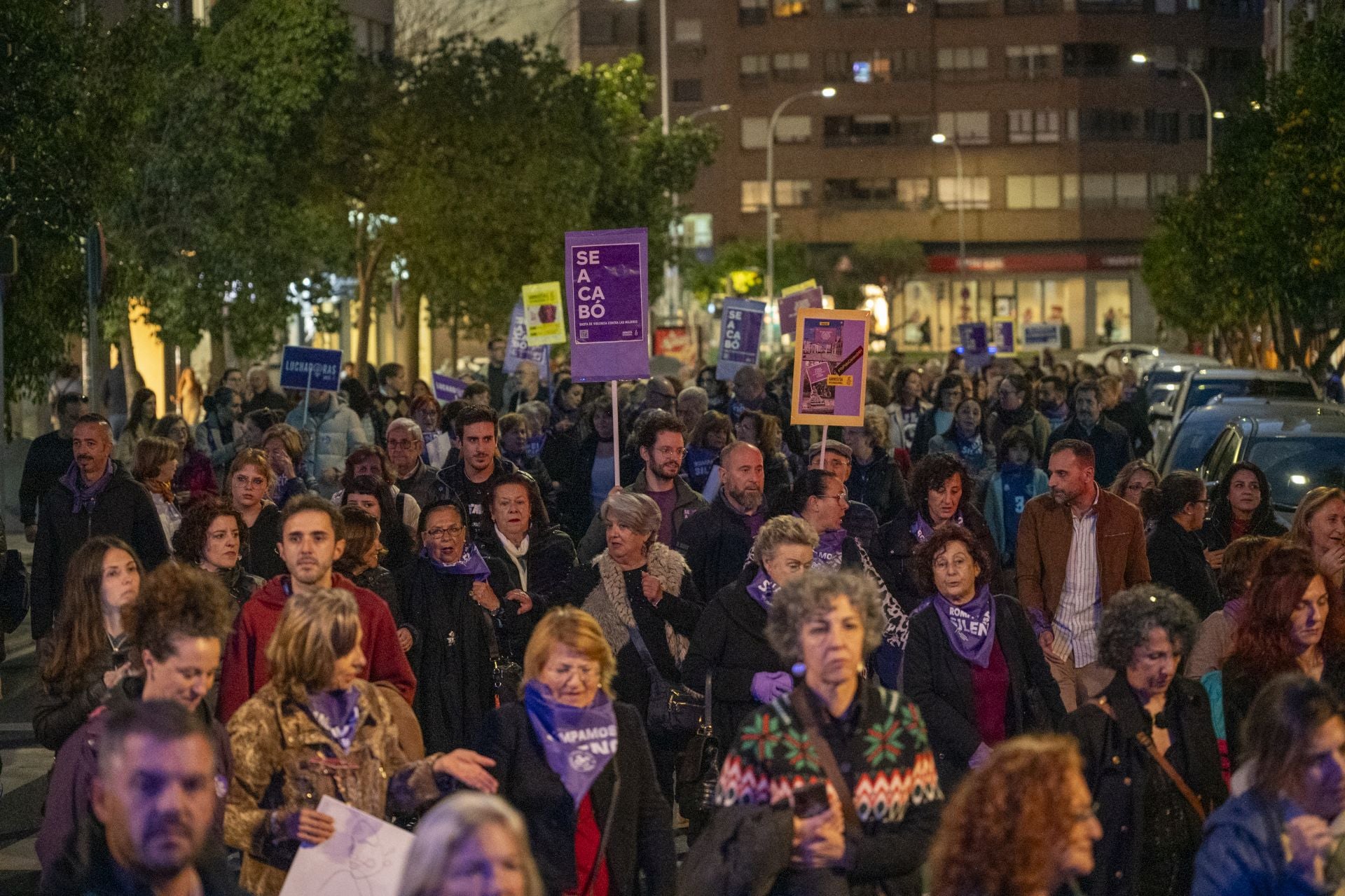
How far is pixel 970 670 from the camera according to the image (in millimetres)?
7496

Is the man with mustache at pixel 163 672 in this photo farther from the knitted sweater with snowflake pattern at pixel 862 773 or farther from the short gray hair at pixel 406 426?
the short gray hair at pixel 406 426

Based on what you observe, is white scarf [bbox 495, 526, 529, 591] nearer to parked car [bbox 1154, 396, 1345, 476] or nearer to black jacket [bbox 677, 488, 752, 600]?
black jacket [bbox 677, 488, 752, 600]

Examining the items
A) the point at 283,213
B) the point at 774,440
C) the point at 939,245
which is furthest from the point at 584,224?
the point at 939,245

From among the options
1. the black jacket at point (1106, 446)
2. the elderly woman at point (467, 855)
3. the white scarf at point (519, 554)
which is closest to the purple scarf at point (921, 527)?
the white scarf at point (519, 554)

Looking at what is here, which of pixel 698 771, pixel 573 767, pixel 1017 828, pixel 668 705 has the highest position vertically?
pixel 1017 828

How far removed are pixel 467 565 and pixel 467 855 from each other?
16.5ft

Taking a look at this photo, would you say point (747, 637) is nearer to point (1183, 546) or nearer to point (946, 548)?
point (946, 548)

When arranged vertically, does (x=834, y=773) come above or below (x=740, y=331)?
below

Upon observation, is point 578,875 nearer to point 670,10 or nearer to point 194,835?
point 194,835

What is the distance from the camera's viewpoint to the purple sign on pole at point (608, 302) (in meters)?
13.3

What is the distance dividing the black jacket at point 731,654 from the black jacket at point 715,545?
1.90 meters

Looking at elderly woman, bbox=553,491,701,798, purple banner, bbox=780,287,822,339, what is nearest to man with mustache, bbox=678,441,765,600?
elderly woman, bbox=553,491,701,798

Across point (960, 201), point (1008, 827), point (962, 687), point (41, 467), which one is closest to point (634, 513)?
point (962, 687)

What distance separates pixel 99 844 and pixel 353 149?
34862mm
